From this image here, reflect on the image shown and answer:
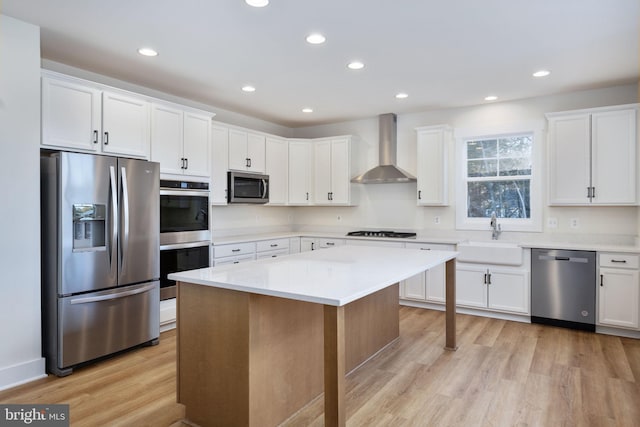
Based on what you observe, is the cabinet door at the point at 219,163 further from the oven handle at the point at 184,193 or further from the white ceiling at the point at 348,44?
the white ceiling at the point at 348,44

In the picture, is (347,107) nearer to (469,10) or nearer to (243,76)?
(243,76)

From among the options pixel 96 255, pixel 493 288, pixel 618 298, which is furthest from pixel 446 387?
pixel 96 255

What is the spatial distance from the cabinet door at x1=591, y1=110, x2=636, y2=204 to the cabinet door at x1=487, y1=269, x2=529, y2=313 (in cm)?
111

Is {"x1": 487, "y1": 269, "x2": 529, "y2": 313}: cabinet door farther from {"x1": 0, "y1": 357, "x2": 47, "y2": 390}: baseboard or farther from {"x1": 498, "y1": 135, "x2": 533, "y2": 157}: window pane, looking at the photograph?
{"x1": 0, "y1": 357, "x2": 47, "y2": 390}: baseboard

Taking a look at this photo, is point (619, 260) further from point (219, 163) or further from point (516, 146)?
point (219, 163)

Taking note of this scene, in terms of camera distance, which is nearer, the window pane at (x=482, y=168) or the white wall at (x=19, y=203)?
the white wall at (x=19, y=203)

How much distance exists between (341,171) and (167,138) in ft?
8.31

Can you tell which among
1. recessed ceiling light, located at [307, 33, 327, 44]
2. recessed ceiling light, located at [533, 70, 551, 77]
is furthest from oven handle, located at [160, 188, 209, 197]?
recessed ceiling light, located at [533, 70, 551, 77]

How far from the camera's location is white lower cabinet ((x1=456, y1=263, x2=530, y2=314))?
166 inches

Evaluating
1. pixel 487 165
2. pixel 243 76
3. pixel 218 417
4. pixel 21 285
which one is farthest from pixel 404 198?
pixel 21 285

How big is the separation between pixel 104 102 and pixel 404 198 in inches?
148

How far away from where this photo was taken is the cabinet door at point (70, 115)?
2.92m

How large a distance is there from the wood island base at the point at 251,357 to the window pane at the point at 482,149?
352cm

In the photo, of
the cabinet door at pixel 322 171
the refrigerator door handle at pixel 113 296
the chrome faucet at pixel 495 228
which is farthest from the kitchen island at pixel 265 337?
the cabinet door at pixel 322 171
